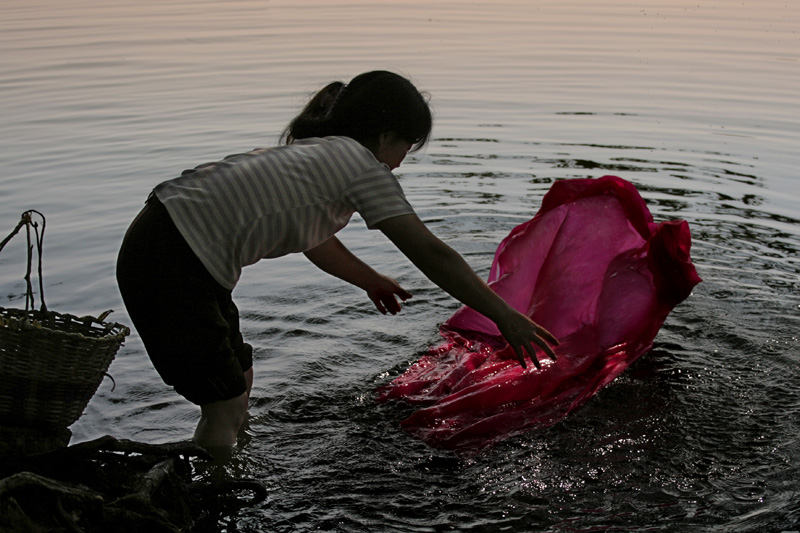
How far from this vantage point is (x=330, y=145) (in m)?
2.97

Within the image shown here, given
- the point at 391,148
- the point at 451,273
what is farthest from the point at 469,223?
the point at 451,273

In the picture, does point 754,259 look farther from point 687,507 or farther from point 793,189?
point 687,507

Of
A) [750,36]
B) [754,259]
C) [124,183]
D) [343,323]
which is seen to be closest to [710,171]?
[754,259]

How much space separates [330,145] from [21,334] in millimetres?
1114

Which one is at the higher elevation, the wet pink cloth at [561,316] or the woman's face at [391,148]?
the woman's face at [391,148]

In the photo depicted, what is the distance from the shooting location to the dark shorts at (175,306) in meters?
2.87

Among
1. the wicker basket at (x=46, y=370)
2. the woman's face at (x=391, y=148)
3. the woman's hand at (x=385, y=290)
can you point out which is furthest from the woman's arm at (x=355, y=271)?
the wicker basket at (x=46, y=370)

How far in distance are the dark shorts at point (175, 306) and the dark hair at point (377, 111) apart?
2.29 ft

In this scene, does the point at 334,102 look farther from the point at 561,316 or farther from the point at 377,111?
the point at 561,316

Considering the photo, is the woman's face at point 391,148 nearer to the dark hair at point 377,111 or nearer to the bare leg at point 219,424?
the dark hair at point 377,111

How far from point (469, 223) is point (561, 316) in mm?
2540

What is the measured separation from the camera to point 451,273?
285cm

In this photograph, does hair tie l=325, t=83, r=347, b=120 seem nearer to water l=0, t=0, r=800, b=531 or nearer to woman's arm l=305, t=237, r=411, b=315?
woman's arm l=305, t=237, r=411, b=315

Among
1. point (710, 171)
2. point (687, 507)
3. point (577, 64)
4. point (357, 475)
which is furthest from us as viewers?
point (577, 64)
